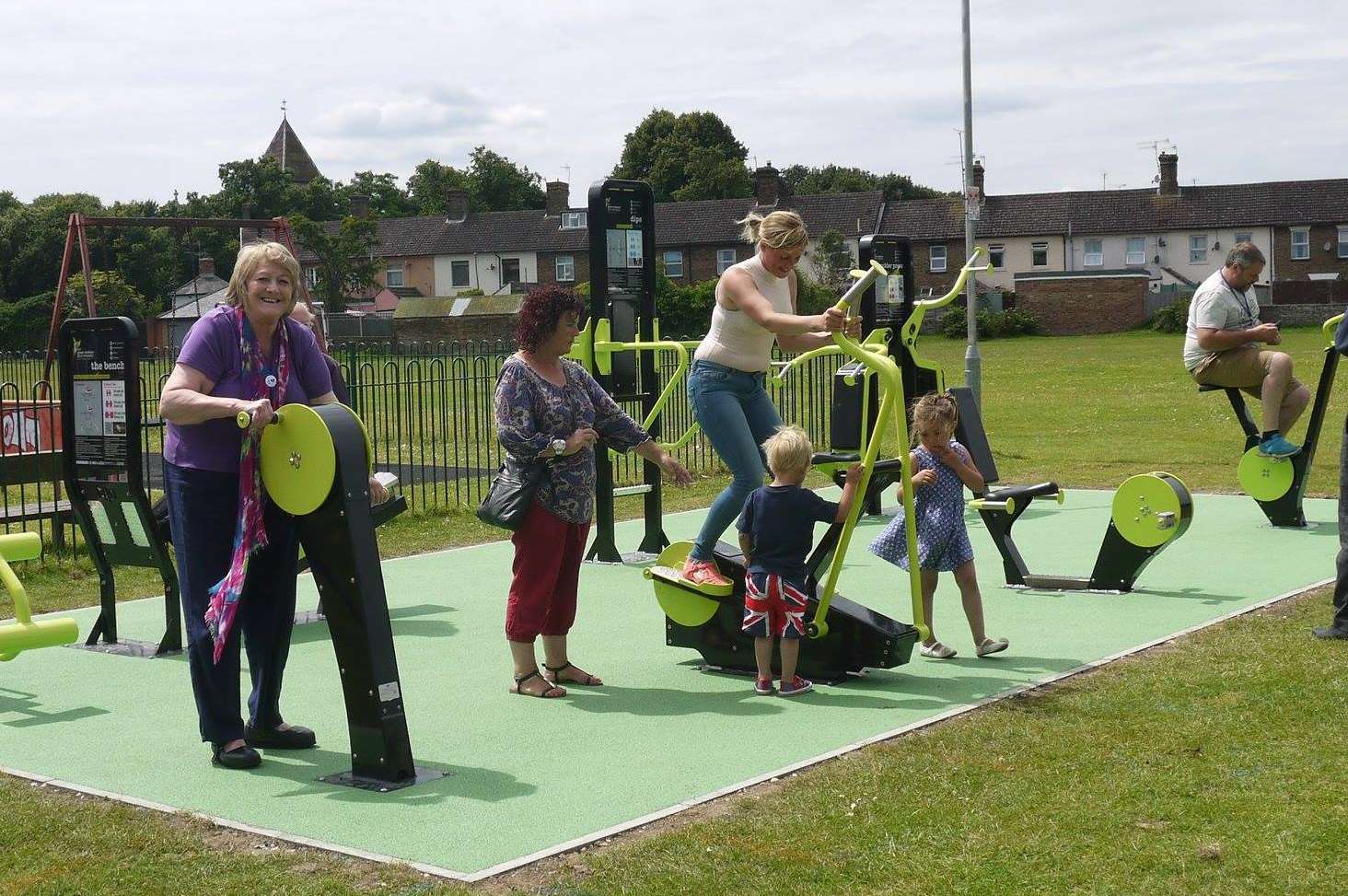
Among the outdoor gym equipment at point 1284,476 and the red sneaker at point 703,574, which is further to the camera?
the outdoor gym equipment at point 1284,476

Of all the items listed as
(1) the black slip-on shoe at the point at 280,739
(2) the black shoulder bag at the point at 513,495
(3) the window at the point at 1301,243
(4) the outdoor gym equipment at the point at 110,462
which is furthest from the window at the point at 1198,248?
(1) the black slip-on shoe at the point at 280,739

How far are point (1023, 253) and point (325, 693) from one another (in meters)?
68.7

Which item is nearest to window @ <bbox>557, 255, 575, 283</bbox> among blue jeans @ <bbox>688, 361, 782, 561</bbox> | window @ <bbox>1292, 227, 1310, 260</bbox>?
window @ <bbox>1292, 227, 1310, 260</bbox>

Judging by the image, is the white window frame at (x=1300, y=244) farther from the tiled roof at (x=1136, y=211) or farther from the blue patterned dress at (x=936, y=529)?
the blue patterned dress at (x=936, y=529)

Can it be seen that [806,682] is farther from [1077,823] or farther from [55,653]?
[55,653]

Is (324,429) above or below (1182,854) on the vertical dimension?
above

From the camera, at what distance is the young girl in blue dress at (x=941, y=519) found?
695 centimetres

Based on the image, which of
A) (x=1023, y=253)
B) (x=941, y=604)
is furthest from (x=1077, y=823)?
(x=1023, y=253)

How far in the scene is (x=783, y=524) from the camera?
20.5 feet

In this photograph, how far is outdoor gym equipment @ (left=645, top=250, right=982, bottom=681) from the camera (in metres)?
6.21

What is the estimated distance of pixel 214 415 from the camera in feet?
16.8

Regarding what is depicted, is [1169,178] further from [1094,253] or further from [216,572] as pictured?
[216,572]

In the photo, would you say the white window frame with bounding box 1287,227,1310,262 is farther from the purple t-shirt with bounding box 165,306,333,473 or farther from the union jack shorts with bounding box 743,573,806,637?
the purple t-shirt with bounding box 165,306,333,473

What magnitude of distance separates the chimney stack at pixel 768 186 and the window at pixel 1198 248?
757 inches
